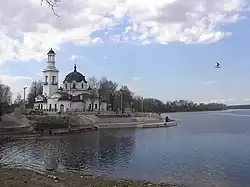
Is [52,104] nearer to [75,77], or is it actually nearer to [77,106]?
[77,106]

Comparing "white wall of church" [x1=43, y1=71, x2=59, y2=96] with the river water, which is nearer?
the river water

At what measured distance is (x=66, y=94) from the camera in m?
97.5

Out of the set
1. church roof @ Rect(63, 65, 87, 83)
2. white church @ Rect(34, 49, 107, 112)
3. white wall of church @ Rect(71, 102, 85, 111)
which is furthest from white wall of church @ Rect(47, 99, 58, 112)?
church roof @ Rect(63, 65, 87, 83)

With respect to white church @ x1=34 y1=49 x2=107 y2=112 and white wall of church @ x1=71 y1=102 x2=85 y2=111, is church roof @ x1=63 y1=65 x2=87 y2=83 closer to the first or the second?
white church @ x1=34 y1=49 x2=107 y2=112

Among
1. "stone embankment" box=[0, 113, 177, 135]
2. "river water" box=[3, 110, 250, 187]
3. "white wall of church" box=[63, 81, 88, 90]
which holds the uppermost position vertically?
"white wall of church" box=[63, 81, 88, 90]

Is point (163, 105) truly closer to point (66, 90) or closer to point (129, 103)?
point (129, 103)

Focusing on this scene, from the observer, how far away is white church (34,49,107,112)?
9538cm

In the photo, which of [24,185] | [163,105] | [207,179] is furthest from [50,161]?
[163,105]

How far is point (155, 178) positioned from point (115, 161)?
7.66 meters

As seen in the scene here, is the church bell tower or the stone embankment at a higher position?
the church bell tower

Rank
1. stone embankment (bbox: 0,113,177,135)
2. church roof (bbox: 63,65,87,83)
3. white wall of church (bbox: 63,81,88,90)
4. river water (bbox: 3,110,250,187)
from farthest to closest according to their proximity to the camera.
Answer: church roof (bbox: 63,65,87,83) → white wall of church (bbox: 63,81,88,90) → stone embankment (bbox: 0,113,177,135) → river water (bbox: 3,110,250,187)

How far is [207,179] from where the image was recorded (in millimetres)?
23516

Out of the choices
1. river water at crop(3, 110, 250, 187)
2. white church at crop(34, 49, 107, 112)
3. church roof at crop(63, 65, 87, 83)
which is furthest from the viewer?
church roof at crop(63, 65, 87, 83)

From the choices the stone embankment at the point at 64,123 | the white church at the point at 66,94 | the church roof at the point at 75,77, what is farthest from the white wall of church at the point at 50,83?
the stone embankment at the point at 64,123
